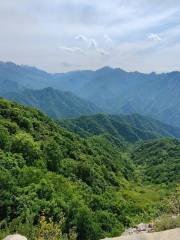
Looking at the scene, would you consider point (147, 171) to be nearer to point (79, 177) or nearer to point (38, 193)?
point (79, 177)

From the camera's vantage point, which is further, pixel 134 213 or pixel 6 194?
pixel 134 213

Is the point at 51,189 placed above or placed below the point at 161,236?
below

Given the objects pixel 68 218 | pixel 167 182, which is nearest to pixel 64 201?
pixel 68 218

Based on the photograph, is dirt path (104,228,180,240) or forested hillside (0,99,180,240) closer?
dirt path (104,228,180,240)

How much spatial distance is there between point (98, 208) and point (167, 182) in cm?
7995

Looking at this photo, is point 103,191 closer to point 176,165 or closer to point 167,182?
point 167,182

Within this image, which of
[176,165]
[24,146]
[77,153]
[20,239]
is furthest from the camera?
[176,165]

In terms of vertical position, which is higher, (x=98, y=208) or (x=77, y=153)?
(x=77, y=153)

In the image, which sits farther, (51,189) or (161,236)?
(51,189)

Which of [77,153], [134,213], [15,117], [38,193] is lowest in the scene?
[134,213]

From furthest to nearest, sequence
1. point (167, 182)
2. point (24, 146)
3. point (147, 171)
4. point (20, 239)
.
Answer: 1. point (147, 171)
2. point (167, 182)
3. point (24, 146)
4. point (20, 239)

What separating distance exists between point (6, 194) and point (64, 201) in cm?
934

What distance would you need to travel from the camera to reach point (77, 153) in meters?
100

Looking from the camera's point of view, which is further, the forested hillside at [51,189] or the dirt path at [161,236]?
the forested hillside at [51,189]
